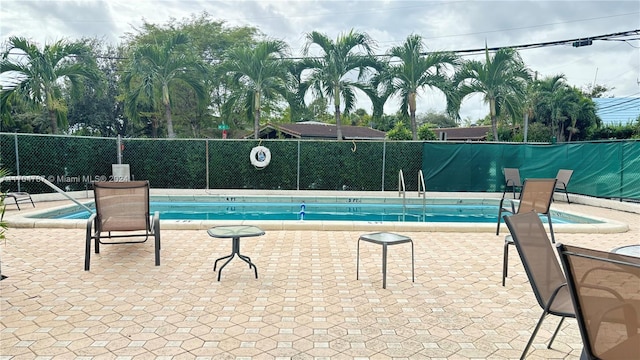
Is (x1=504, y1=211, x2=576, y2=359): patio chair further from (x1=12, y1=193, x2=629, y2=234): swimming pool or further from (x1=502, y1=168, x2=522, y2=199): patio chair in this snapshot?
(x1=502, y1=168, x2=522, y2=199): patio chair

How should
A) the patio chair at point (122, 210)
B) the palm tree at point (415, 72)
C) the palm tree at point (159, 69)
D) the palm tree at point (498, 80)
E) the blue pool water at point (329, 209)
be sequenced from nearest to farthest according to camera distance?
the patio chair at point (122, 210), the blue pool water at point (329, 209), the palm tree at point (159, 69), the palm tree at point (415, 72), the palm tree at point (498, 80)

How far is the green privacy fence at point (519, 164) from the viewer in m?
9.86

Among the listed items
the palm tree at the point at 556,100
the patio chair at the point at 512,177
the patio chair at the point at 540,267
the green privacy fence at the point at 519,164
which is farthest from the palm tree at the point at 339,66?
the palm tree at the point at 556,100

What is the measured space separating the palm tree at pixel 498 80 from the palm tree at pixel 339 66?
129 inches

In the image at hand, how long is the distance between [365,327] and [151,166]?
10790 millimetres

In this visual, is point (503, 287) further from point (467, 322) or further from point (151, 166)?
point (151, 166)

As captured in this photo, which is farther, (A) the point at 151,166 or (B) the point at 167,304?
(A) the point at 151,166

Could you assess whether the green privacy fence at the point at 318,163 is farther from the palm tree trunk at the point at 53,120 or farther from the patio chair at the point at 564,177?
the palm tree trunk at the point at 53,120

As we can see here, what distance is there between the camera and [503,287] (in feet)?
12.4

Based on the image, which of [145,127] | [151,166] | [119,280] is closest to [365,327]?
[119,280]

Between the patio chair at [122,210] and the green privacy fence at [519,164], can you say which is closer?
the patio chair at [122,210]

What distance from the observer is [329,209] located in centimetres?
1076

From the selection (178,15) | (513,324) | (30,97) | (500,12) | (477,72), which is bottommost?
(513,324)

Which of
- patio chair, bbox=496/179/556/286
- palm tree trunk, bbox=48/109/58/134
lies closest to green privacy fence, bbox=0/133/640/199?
palm tree trunk, bbox=48/109/58/134
